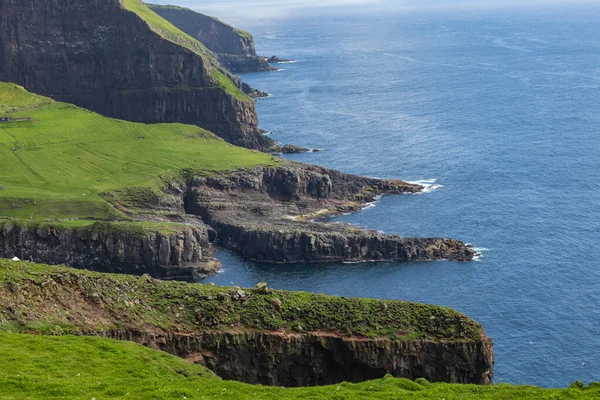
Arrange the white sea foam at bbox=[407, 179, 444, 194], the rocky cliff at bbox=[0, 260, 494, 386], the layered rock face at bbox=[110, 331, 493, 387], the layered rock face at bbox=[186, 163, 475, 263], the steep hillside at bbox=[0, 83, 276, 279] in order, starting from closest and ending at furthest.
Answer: the rocky cliff at bbox=[0, 260, 494, 386] < the layered rock face at bbox=[110, 331, 493, 387] < the steep hillside at bbox=[0, 83, 276, 279] < the layered rock face at bbox=[186, 163, 475, 263] < the white sea foam at bbox=[407, 179, 444, 194]

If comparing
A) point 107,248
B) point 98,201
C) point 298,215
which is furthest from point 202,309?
point 298,215

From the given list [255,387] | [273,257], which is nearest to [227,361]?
[255,387]

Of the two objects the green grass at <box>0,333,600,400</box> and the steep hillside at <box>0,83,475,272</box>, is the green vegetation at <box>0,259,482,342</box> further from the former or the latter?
the steep hillside at <box>0,83,475,272</box>

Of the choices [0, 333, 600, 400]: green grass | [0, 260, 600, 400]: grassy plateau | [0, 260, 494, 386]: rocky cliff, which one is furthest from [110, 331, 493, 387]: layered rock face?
[0, 333, 600, 400]: green grass

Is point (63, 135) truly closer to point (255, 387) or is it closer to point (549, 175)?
point (549, 175)

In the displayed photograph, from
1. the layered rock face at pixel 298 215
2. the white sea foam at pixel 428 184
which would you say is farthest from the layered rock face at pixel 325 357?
the white sea foam at pixel 428 184

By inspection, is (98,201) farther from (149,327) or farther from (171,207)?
(149,327)

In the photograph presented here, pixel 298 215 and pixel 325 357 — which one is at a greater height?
pixel 325 357

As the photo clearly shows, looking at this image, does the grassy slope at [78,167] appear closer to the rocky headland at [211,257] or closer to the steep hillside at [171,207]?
the steep hillside at [171,207]
